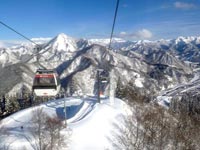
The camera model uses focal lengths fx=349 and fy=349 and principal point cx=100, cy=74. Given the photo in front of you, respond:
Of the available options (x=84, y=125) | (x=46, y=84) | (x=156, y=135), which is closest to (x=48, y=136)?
(x=84, y=125)

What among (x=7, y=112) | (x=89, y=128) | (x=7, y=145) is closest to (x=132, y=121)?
(x=89, y=128)

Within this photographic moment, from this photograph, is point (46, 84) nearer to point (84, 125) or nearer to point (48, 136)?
point (48, 136)

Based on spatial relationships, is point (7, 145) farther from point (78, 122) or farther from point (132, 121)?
point (132, 121)

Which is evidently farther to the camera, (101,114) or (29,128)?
(101,114)

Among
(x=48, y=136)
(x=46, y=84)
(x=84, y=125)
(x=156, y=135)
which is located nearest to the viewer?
(x=46, y=84)

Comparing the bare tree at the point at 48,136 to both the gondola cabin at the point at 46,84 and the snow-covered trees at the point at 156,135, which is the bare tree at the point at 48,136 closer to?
the snow-covered trees at the point at 156,135

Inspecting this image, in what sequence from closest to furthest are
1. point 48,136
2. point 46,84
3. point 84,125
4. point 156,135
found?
point 46,84 < point 156,135 < point 48,136 < point 84,125

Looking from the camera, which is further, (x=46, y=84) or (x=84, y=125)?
(x=84, y=125)

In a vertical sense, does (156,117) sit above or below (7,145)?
above

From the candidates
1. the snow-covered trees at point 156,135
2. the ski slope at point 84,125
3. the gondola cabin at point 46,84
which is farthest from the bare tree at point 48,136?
the gondola cabin at point 46,84
